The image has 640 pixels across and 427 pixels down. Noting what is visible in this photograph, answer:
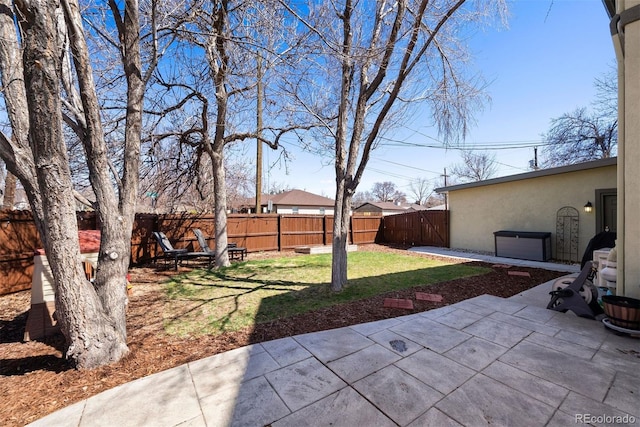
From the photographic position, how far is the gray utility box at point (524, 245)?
7.95 metres

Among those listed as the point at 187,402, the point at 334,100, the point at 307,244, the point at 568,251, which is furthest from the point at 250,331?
the point at 568,251

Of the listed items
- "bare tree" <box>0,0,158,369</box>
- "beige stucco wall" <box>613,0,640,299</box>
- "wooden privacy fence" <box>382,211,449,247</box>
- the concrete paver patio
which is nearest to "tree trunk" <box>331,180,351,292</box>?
the concrete paver patio

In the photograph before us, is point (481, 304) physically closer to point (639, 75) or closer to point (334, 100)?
point (639, 75)

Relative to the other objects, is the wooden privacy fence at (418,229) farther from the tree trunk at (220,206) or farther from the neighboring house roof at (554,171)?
the tree trunk at (220,206)

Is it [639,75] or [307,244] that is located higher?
[639,75]

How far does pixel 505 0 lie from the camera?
3748mm

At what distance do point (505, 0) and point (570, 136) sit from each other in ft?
53.9

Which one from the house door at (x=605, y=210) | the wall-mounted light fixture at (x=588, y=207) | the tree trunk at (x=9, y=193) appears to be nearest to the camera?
the house door at (x=605, y=210)

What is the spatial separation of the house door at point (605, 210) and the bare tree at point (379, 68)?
575cm

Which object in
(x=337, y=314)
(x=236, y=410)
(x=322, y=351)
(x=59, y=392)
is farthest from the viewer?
(x=337, y=314)

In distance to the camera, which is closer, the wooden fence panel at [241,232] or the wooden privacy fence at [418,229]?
the wooden fence panel at [241,232]

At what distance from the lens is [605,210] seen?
7.14m

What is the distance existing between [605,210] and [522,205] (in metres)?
2.00

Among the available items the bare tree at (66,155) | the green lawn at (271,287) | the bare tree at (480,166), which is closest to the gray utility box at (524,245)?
the green lawn at (271,287)
